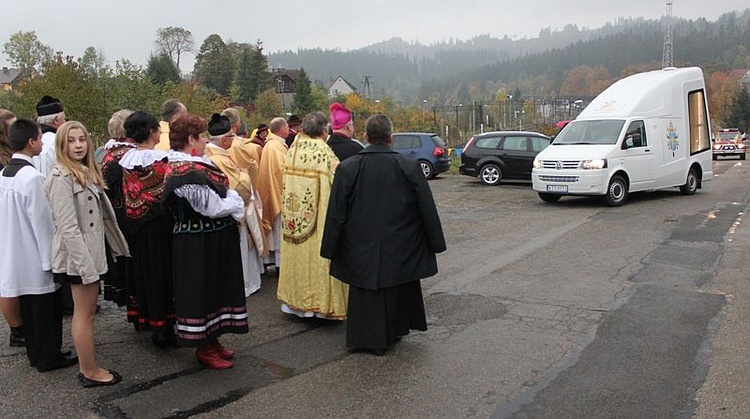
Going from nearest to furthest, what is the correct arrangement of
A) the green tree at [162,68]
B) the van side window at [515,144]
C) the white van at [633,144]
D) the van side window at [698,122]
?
the white van at [633,144] < the van side window at [698,122] < the van side window at [515,144] < the green tree at [162,68]

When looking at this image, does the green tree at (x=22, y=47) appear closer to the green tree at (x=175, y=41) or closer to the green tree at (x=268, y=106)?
the green tree at (x=175, y=41)

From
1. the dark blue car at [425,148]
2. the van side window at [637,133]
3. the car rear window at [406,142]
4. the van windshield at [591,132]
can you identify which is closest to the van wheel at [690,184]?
the van side window at [637,133]

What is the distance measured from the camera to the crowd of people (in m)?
4.89

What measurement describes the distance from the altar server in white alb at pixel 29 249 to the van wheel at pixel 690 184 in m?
15.0

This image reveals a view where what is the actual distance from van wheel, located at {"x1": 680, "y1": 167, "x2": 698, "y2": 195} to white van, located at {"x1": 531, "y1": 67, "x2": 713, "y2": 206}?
2 cm

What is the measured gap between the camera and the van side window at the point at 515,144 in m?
20.1

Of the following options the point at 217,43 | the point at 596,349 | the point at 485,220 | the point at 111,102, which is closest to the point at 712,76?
the point at 217,43

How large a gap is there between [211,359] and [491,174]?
1605cm

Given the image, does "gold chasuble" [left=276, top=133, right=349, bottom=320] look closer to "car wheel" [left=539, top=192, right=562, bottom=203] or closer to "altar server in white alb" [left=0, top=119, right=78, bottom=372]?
"altar server in white alb" [left=0, top=119, right=78, bottom=372]

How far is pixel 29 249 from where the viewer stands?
16.9ft

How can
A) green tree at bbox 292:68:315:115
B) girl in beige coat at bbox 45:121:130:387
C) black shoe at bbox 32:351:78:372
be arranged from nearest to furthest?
girl in beige coat at bbox 45:121:130:387 < black shoe at bbox 32:351:78:372 < green tree at bbox 292:68:315:115

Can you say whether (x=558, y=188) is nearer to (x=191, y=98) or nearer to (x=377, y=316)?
(x=377, y=316)

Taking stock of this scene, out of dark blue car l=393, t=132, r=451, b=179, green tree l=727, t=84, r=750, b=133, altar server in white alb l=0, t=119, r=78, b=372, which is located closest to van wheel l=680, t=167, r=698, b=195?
dark blue car l=393, t=132, r=451, b=179

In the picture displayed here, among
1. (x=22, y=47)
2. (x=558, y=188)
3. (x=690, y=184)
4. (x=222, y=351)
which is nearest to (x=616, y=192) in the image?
(x=558, y=188)
